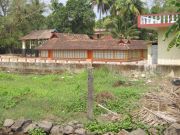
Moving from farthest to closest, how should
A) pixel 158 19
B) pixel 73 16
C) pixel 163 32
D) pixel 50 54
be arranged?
pixel 73 16 → pixel 50 54 → pixel 163 32 → pixel 158 19

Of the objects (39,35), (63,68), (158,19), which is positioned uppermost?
(158,19)

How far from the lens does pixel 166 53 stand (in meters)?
28.9

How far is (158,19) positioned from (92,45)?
41.5 feet

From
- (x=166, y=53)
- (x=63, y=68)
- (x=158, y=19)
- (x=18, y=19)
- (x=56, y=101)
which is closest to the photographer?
(x=56, y=101)

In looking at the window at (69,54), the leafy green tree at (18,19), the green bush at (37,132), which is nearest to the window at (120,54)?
the window at (69,54)

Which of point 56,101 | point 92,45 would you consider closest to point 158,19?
point 92,45

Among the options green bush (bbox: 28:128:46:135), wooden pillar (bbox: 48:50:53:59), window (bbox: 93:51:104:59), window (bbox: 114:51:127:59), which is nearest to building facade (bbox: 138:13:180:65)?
window (bbox: 114:51:127:59)

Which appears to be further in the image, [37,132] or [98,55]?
[98,55]

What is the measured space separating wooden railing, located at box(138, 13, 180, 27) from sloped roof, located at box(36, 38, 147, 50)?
28.9ft

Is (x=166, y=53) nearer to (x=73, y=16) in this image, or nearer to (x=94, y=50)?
(x=94, y=50)

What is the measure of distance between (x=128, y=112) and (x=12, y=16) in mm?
43727

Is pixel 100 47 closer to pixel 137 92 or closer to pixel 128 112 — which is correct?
pixel 137 92

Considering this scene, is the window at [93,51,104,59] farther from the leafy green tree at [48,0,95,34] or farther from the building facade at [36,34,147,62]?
the leafy green tree at [48,0,95,34]

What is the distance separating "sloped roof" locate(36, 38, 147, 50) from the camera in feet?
125
